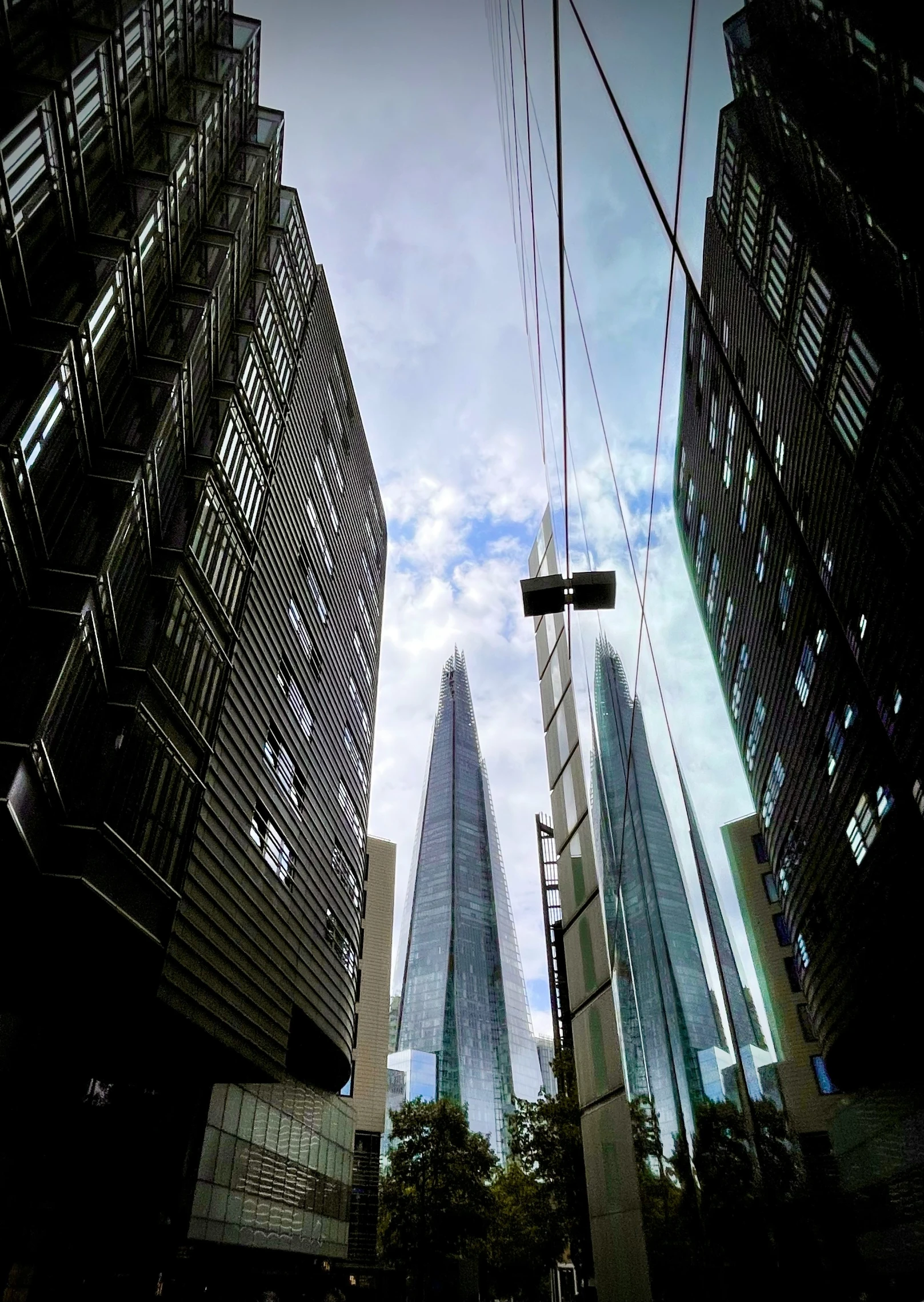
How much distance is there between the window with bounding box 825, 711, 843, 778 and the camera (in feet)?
69.7

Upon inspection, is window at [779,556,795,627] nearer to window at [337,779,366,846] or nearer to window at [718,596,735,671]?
window at [718,596,735,671]

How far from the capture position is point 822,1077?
6.81 metres

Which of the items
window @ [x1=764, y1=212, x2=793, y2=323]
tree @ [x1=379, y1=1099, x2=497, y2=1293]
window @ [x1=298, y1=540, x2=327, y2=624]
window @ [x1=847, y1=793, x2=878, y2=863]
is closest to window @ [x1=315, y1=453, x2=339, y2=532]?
window @ [x1=298, y1=540, x2=327, y2=624]

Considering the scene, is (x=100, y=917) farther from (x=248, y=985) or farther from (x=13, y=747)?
(x=248, y=985)

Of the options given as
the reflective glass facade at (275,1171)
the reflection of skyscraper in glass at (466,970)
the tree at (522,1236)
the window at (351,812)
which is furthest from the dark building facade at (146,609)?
the reflection of skyscraper in glass at (466,970)

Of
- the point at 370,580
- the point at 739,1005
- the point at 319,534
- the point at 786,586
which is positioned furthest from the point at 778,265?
the point at 739,1005

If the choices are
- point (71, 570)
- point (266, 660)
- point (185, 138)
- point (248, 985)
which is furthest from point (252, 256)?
point (248, 985)

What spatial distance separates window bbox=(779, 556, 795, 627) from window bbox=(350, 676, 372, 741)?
16801 millimetres

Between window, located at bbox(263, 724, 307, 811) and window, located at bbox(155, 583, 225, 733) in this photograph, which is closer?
window, located at bbox(155, 583, 225, 733)

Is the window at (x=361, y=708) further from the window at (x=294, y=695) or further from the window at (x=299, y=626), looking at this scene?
the window at (x=294, y=695)

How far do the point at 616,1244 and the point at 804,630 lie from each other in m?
18.8

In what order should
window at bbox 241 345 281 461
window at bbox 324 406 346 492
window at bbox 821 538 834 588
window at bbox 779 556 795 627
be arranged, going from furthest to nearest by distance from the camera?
window at bbox 324 406 346 492 → window at bbox 779 556 795 627 → window at bbox 241 345 281 461 → window at bbox 821 538 834 588

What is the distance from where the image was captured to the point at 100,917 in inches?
471

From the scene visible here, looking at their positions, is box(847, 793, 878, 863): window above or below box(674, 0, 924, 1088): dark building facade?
below
